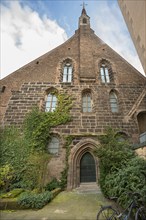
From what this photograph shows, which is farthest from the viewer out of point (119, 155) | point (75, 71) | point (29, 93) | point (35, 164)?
point (75, 71)

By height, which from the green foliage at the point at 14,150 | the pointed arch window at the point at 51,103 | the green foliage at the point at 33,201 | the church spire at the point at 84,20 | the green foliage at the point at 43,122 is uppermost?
the church spire at the point at 84,20

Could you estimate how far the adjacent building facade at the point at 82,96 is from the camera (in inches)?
369

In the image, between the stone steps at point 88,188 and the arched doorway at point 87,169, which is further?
the arched doorway at point 87,169

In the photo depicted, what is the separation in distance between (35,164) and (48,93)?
6.24m

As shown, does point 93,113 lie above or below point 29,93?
below

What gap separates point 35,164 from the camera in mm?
7496

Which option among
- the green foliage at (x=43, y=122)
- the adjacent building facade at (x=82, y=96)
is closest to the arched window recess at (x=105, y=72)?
the adjacent building facade at (x=82, y=96)

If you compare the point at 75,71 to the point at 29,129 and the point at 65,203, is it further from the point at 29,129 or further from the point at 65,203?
the point at 65,203

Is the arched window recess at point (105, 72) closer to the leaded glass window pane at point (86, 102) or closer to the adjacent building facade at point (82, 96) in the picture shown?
the adjacent building facade at point (82, 96)

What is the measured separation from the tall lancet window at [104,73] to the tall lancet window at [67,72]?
2.95 m

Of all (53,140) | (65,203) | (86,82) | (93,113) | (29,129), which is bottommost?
(65,203)

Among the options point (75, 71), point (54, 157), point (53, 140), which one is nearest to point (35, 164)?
point (54, 157)

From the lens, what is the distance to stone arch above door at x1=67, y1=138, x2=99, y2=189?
27.6ft

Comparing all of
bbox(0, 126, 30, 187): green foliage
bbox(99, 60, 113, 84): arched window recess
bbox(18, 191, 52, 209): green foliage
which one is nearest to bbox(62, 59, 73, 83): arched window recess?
bbox(99, 60, 113, 84): arched window recess
